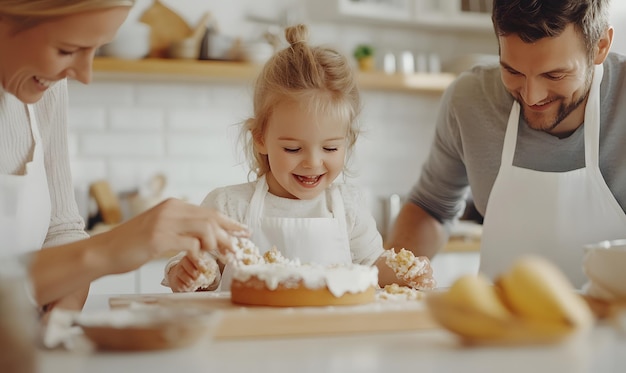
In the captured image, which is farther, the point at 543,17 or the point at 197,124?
the point at 197,124

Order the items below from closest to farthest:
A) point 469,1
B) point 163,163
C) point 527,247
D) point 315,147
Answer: point 315,147 < point 527,247 < point 163,163 < point 469,1

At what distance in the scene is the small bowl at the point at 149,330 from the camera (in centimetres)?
111

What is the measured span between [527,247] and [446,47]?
2740 mm

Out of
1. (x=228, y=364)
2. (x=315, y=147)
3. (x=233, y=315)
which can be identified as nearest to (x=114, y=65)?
(x=315, y=147)

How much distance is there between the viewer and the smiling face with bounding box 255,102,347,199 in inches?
83.0

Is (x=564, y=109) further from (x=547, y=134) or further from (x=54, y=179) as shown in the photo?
(x=54, y=179)

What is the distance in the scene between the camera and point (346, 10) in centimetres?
421

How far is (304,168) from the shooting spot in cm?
211

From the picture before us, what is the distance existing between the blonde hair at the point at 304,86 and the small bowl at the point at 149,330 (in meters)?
Answer: 1.04

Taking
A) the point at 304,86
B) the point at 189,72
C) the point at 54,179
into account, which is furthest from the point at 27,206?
the point at 189,72

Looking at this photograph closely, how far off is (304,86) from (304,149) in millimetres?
166

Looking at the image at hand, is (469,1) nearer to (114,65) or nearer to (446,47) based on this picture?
(446,47)

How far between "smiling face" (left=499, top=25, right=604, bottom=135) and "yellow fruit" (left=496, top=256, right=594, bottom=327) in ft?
3.38

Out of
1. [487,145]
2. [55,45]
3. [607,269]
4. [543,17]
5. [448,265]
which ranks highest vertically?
[55,45]
